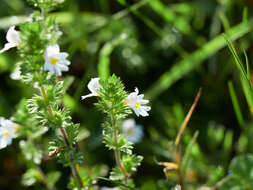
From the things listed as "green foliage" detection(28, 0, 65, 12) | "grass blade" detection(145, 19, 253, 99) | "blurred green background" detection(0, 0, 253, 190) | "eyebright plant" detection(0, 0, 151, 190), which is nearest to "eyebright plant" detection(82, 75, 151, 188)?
"eyebright plant" detection(0, 0, 151, 190)

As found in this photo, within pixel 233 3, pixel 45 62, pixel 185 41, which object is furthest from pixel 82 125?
pixel 233 3

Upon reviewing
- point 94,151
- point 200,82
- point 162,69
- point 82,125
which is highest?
point 162,69

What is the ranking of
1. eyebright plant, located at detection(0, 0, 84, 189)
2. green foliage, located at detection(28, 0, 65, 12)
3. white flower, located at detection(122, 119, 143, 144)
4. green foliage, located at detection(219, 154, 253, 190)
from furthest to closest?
white flower, located at detection(122, 119, 143, 144) → green foliage, located at detection(219, 154, 253, 190) → green foliage, located at detection(28, 0, 65, 12) → eyebright plant, located at detection(0, 0, 84, 189)

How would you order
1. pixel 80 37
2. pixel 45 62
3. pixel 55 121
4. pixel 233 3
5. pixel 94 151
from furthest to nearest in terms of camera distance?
1. pixel 233 3
2. pixel 80 37
3. pixel 94 151
4. pixel 55 121
5. pixel 45 62

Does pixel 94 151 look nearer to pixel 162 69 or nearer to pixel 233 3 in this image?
pixel 162 69

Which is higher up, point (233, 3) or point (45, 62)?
point (233, 3)

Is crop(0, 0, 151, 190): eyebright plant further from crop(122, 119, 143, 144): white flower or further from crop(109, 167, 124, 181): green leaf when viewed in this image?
crop(122, 119, 143, 144): white flower
